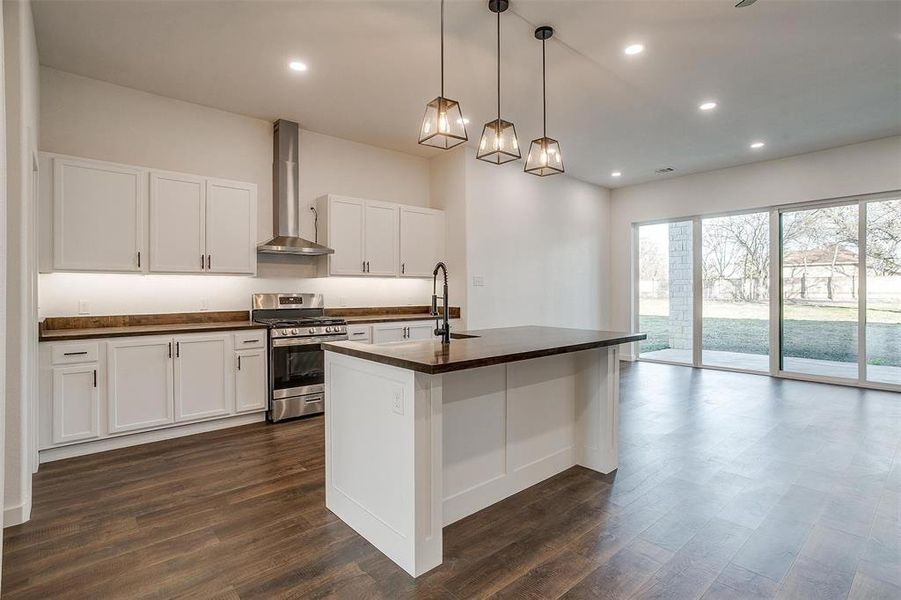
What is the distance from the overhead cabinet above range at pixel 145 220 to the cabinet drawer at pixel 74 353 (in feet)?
2.12

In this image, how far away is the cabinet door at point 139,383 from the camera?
11.9 feet

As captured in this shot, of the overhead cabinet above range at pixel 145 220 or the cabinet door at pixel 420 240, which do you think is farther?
the cabinet door at pixel 420 240

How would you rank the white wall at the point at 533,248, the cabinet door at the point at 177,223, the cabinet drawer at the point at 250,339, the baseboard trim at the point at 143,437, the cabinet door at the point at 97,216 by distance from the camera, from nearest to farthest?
the baseboard trim at the point at 143,437 < the cabinet door at the point at 97,216 < the cabinet door at the point at 177,223 < the cabinet drawer at the point at 250,339 < the white wall at the point at 533,248

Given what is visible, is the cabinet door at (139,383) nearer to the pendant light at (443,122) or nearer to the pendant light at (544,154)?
the pendant light at (443,122)

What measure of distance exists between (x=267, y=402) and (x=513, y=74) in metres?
3.69

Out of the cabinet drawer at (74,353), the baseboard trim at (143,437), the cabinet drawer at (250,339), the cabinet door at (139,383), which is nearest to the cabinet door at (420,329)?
the cabinet drawer at (250,339)

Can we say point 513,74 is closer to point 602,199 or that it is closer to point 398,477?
point 398,477

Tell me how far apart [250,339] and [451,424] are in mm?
2620

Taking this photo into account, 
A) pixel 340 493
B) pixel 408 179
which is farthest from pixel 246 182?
pixel 340 493

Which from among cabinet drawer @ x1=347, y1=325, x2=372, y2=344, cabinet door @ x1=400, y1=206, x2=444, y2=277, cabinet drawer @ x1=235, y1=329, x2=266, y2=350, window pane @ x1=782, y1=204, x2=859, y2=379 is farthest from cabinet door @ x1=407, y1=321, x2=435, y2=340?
window pane @ x1=782, y1=204, x2=859, y2=379

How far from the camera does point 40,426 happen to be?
3.35 metres

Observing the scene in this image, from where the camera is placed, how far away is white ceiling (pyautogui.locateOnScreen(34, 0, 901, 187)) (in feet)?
10.1

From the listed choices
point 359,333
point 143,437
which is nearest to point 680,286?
point 359,333

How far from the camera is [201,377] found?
4043 millimetres
